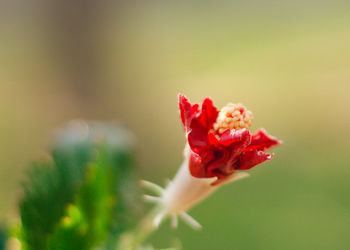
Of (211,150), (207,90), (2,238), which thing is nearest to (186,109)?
(211,150)

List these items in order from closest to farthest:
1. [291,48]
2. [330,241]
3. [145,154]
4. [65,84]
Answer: [330,241] < [145,154] < [65,84] < [291,48]

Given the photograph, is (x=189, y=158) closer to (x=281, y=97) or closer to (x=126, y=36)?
(x=281, y=97)

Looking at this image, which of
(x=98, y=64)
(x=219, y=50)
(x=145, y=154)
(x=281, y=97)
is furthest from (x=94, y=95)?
(x=219, y=50)

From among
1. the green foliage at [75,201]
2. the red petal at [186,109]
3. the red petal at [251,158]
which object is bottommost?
the green foliage at [75,201]

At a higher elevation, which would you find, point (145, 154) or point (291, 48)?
point (291, 48)

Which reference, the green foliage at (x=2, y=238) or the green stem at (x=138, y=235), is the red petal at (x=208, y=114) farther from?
the green foliage at (x=2, y=238)

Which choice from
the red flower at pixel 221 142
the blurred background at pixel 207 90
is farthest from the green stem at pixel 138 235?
the blurred background at pixel 207 90
